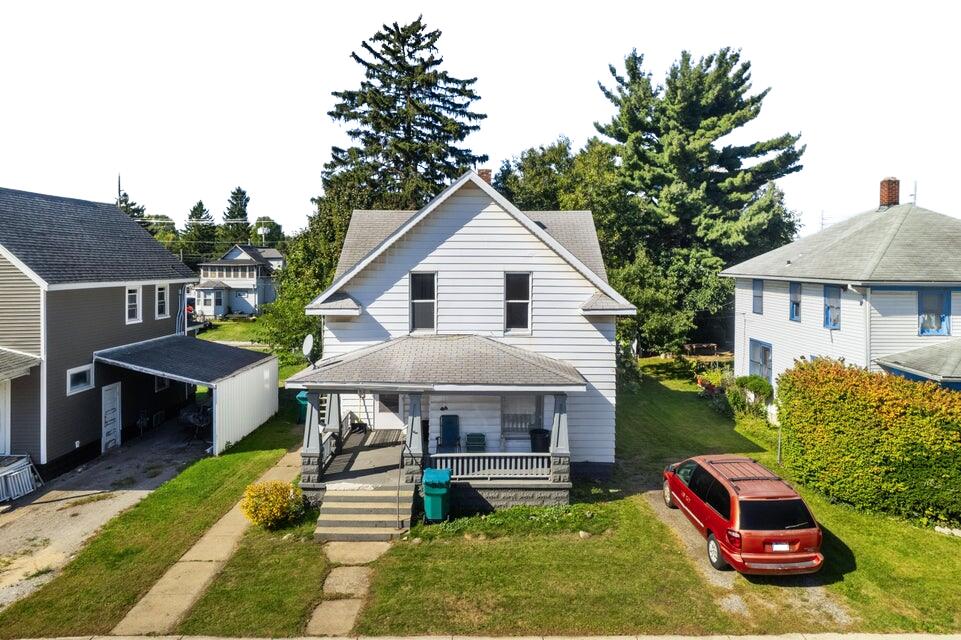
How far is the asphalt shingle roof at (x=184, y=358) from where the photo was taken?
65.1 feet

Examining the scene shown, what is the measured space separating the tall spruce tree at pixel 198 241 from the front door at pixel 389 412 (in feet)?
259

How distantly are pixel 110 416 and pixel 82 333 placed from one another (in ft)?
11.4

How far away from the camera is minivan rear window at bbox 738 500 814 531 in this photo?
1081 centimetres

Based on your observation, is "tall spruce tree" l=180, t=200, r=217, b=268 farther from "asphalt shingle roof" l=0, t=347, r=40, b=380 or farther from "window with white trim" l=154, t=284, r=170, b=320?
"asphalt shingle roof" l=0, t=347, r=40, b=380

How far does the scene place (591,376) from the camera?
17203mm

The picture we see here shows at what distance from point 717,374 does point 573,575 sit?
22.3m

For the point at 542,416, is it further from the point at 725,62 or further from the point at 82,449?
the point at 725,62

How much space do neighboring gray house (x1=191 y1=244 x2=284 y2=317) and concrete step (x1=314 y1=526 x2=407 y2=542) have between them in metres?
55.3

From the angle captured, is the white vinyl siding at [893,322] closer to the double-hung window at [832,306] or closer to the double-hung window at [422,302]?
the double-hung window at [832,306]

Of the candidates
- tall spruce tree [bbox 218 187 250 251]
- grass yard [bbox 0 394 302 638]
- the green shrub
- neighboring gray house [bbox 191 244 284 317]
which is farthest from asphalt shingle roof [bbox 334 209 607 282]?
tall spruce tree [bbox 218 187 250 251]

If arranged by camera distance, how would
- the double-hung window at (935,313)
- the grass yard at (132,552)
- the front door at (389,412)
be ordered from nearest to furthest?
the grass yard at (132,552) < the front door at (389,412) < the double-hung window at (935,313)

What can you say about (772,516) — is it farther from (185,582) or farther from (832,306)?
(832,306)

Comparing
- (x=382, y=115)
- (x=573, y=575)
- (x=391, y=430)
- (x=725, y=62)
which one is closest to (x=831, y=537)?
(x=573, y=575)

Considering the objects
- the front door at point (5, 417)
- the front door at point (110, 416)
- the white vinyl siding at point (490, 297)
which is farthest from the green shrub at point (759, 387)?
the front door at point (5, 417)
